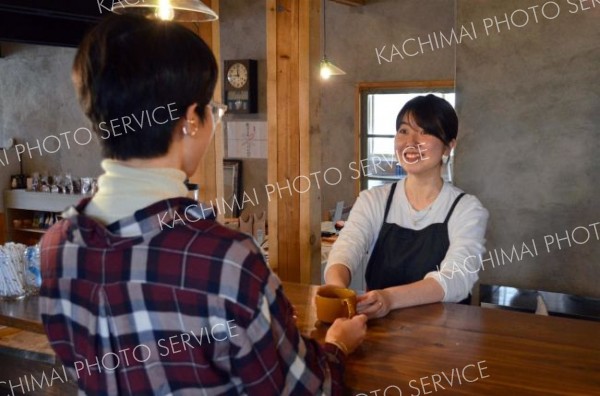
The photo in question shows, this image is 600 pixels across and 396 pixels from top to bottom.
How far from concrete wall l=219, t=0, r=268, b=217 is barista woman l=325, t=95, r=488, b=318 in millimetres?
5054

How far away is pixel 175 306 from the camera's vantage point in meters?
0.86

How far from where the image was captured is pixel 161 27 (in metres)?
0.89

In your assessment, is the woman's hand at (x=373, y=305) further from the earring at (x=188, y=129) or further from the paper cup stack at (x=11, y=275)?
the paper cup stack at (x=11, y=275)

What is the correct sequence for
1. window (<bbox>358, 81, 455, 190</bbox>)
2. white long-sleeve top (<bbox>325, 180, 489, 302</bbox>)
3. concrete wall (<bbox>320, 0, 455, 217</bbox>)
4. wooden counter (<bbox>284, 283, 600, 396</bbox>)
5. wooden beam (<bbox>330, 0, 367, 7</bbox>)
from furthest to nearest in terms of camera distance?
window (<bbox>358, 81, 455, 190</bbox>)
wooden beam (<bbox>330, 0, 367, 7</bbox>)
concrete wall (<bbox>320, 0, 455, 217</bbox>)
white long-sleeve top (<bbox>325, 180, 489, 302</bbox>)
wooden counter (<bbox>284, 283, 600, 396</bbox>)

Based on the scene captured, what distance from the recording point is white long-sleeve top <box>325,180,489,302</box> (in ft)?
5.83

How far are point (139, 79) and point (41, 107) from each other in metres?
8.58

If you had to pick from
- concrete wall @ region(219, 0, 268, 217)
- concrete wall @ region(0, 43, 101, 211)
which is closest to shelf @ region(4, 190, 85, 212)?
concrete wall @ region(0, 43, 101, 211)

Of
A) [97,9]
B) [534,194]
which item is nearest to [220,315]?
[534,194]

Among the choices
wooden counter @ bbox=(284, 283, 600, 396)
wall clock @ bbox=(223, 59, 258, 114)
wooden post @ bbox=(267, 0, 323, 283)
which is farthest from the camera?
wall clock @ bbox=(223, 59, 258, 114)

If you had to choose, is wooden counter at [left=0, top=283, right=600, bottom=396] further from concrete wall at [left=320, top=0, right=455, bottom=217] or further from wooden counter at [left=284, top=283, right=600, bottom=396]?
concrete wall at [left=320, top=0, right=455, bottom=217]

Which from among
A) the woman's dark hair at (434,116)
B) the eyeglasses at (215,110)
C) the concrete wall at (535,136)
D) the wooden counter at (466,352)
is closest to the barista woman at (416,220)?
the woman's dark hair at (434,116)

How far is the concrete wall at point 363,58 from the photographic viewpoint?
603 cm

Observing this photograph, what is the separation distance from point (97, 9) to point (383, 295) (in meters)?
5.10

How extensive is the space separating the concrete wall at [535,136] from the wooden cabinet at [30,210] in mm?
5828
